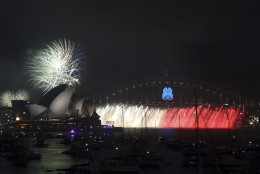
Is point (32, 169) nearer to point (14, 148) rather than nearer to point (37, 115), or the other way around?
point (14, 148)

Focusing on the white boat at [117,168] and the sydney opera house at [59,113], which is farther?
the sydney opera house at [59,113]

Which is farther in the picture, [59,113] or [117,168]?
[59,113]

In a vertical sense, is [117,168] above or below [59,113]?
below

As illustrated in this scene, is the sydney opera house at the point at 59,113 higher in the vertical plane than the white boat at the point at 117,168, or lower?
higher

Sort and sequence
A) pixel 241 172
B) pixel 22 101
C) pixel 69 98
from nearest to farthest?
pixel 241 172 → pixel 69 98 → pixel 22 101

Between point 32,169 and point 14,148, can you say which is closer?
point 32,169

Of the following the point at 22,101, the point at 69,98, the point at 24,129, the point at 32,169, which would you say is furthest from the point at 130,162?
the point at 22,101

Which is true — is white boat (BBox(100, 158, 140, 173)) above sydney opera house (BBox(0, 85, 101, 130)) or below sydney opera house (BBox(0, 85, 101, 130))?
below

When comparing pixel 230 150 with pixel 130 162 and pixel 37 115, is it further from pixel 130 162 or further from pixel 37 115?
pixel 37 115

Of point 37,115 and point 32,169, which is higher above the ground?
point 37,115

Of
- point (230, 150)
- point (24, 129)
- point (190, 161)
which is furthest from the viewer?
point (24, 129)

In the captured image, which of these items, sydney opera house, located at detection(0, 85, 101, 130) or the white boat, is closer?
the white boat
